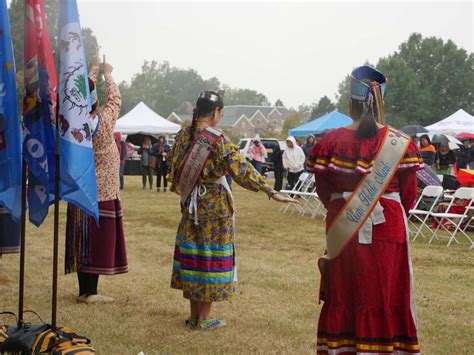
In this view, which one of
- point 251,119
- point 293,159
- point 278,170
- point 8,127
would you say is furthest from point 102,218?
point 251,119

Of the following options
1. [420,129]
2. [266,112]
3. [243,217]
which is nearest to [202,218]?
[243,217]

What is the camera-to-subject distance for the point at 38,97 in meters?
4.04

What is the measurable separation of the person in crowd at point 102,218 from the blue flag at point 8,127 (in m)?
1.44

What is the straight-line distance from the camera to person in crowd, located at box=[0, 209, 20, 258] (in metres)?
6.02

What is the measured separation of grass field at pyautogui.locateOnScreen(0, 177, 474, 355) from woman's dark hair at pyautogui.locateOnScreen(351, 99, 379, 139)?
1809mm

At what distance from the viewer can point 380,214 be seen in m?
3.81

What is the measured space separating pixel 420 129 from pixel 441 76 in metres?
46.5

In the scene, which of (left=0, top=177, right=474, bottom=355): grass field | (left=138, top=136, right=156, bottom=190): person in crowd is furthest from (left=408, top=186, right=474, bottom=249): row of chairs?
(left=138, top=136, right=156, bottom=190): person in crowd

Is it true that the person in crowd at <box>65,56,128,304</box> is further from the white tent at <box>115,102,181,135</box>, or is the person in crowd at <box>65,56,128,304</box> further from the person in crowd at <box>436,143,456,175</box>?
the white tent at <box>115,102,181,135</box>

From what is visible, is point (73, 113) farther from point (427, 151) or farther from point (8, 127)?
point (427, 151)

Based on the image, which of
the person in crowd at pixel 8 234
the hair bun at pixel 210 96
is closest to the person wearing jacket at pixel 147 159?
the person in crowd at pixel 8 234

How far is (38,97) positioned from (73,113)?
1.04 feet

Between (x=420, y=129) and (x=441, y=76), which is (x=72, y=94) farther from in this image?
(x=441, y=76)

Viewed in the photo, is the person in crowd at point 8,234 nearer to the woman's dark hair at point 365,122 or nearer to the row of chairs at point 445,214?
the woman's dark hair at point 365,122
